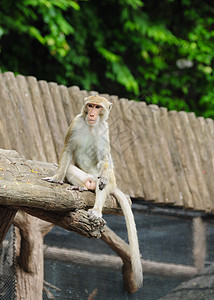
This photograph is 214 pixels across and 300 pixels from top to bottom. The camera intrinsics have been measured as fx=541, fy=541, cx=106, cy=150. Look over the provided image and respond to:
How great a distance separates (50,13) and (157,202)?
4598mm

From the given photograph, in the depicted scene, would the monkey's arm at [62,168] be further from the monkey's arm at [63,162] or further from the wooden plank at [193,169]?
the wooden plank at [193,169]

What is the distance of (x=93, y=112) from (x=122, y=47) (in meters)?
7.57

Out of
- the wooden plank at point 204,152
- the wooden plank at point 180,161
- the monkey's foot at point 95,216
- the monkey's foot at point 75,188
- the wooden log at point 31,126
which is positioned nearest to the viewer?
the monkey's foot at point 95,216

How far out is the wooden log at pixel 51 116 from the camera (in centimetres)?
595

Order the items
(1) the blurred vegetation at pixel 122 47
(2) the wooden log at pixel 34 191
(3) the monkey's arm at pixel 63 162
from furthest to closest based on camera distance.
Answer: (1) the blurred vegetation at pixel 122 47 < (3) the monkey's arm at pixel 63 162 < (2) the wooden log at pixel 34 191

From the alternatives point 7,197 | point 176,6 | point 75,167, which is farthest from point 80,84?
point 7,197

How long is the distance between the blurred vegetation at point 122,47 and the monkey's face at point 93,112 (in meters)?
5.64

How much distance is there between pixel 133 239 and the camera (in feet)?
12.5

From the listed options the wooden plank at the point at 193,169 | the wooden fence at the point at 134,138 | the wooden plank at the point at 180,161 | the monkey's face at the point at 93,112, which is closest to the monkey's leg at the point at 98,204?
the monkey's face at the point at 93,112

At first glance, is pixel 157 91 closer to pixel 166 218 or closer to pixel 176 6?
pixel 176 6

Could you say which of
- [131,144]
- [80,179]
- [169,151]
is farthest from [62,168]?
[169,151]

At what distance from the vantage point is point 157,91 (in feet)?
39.6

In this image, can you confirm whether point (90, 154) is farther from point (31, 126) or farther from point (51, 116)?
point (51, 116)

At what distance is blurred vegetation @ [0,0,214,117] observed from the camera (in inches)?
391
